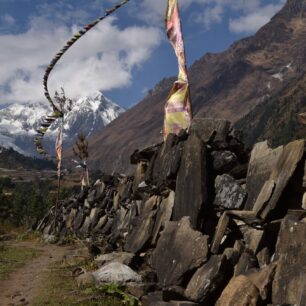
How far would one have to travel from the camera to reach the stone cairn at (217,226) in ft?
32.6

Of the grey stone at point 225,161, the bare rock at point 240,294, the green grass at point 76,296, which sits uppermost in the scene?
the grey stone at point 225,161

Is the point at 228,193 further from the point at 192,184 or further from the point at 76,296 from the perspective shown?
the point at 76,296

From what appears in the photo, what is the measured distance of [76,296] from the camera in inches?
570

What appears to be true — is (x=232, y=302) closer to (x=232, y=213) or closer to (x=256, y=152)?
(x=232, y=213)

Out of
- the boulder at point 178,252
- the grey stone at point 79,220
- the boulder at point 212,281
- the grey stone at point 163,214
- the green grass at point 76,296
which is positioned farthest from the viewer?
the grey stone at point 79,220

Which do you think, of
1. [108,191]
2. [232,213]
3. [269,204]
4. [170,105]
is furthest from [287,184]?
[108,191]

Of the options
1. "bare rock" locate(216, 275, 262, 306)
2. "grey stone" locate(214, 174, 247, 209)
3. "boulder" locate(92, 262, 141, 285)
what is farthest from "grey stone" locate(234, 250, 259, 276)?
"boulder" locate(92, 262, 141, 285)

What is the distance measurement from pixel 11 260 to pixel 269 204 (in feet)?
54.5

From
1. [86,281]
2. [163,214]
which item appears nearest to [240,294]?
[163,214]

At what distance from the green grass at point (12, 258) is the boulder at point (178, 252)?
7.57 metres

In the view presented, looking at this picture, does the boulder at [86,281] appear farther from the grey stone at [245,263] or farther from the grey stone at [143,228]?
the grey stone at [245,263]

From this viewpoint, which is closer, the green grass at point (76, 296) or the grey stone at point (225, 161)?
the green grass at point (76, 296)

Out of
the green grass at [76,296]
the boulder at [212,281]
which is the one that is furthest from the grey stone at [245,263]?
the green grass at [76,296]

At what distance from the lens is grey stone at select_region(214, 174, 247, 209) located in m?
13.0
